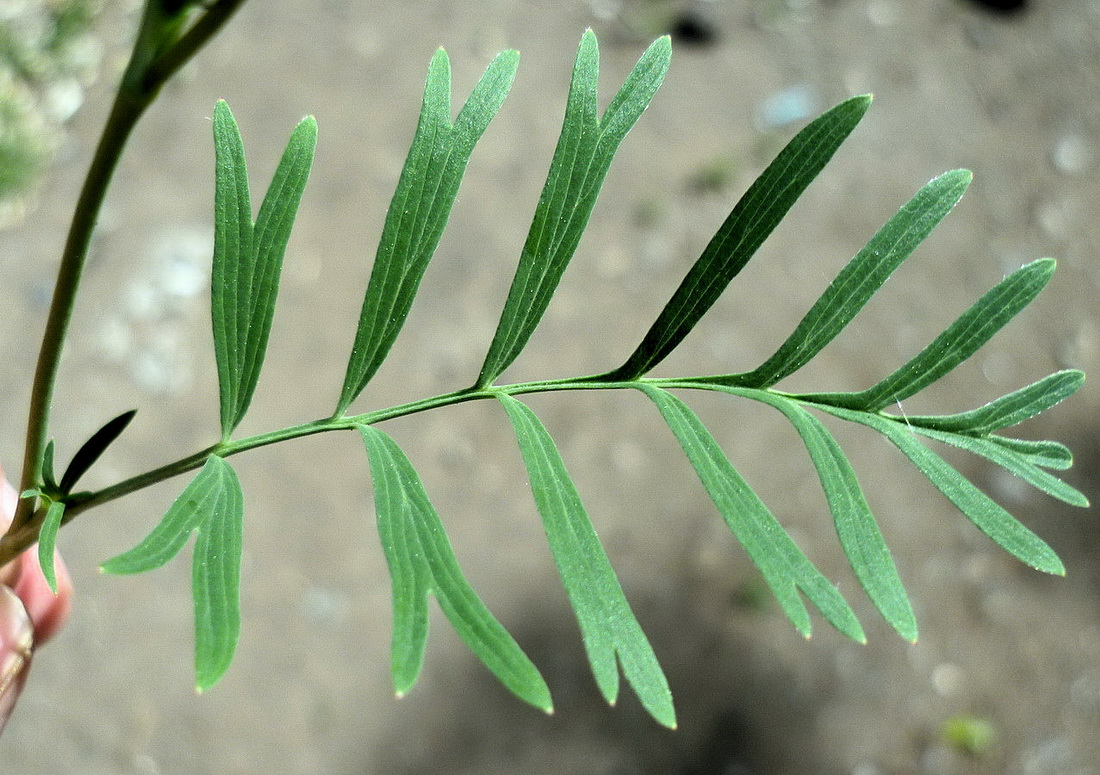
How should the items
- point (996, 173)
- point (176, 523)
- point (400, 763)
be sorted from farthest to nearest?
point (996, 173) → point (400, 763) → point (176, 523)

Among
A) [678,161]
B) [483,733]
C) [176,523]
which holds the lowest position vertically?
[483,733]

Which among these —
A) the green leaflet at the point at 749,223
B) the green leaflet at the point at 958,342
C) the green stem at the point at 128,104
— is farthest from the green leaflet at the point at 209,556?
the green leaflet at the point at 958,342

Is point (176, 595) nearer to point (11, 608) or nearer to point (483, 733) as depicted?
point (483, 733)

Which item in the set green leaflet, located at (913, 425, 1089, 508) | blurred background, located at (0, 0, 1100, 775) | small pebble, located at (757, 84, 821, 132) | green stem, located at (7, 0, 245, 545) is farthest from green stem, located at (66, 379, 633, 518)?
small pebble, located at (757, 84, 821, 132)

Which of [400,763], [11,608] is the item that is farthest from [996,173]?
[11,608]

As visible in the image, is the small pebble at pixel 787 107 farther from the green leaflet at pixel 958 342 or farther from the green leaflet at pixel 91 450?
the green leaflet at pixel 91 450

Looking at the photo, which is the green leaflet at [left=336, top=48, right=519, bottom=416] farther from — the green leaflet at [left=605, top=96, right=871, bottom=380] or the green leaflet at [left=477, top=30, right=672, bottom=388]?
the green leaflet at [left=605, top=96, right=871, bottom=380]
